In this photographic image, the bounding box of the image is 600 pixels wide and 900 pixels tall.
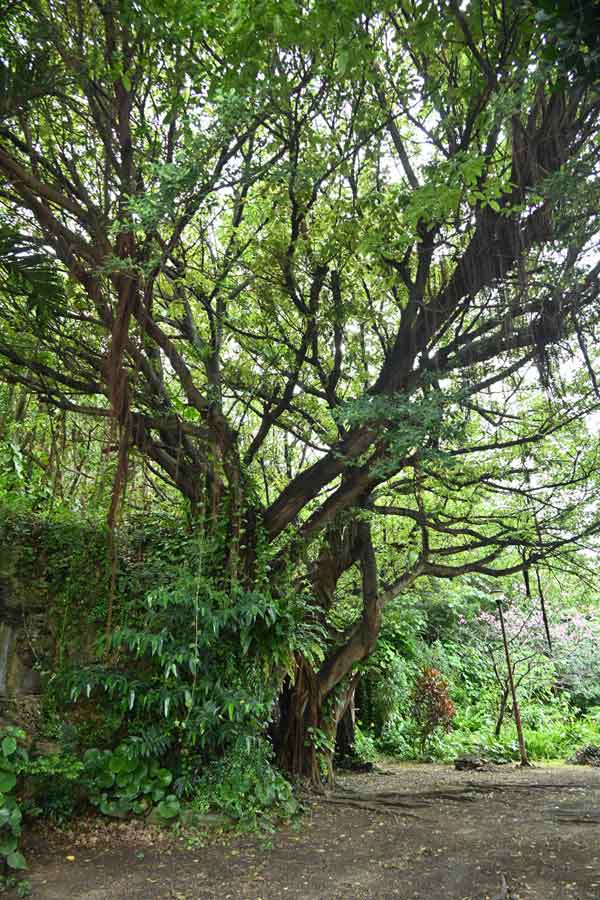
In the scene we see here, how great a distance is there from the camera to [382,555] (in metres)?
7.58

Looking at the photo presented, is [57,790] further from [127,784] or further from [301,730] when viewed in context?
[301,730]

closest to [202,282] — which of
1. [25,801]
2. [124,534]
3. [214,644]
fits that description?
[124,534]

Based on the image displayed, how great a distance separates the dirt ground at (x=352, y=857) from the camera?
130 inches

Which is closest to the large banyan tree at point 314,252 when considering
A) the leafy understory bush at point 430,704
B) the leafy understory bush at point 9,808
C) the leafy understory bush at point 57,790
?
the leafy understory bush at point 9,808

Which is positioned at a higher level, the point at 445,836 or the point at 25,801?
the point at 25,801

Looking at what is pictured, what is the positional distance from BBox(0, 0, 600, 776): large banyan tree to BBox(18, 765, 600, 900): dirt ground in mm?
1402

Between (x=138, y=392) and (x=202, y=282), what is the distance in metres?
1.01

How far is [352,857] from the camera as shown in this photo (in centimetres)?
394

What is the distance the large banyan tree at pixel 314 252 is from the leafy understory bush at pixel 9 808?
156 cm

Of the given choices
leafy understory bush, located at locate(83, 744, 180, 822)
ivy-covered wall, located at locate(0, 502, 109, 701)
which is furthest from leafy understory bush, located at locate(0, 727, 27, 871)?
ivy-covered wall, located at locate(0, 502, 109, 701)

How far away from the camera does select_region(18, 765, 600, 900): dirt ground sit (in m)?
3.29

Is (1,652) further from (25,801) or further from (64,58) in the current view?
(64,58)

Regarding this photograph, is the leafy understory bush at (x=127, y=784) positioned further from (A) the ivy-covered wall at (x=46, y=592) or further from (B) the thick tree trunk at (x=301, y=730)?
(B) the thick tree trunk at (x=301, y=730)

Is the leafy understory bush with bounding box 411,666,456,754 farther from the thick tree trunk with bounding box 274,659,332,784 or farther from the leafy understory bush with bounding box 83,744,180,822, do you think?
the leafy understory bush with bounding box 83,744,180,822
